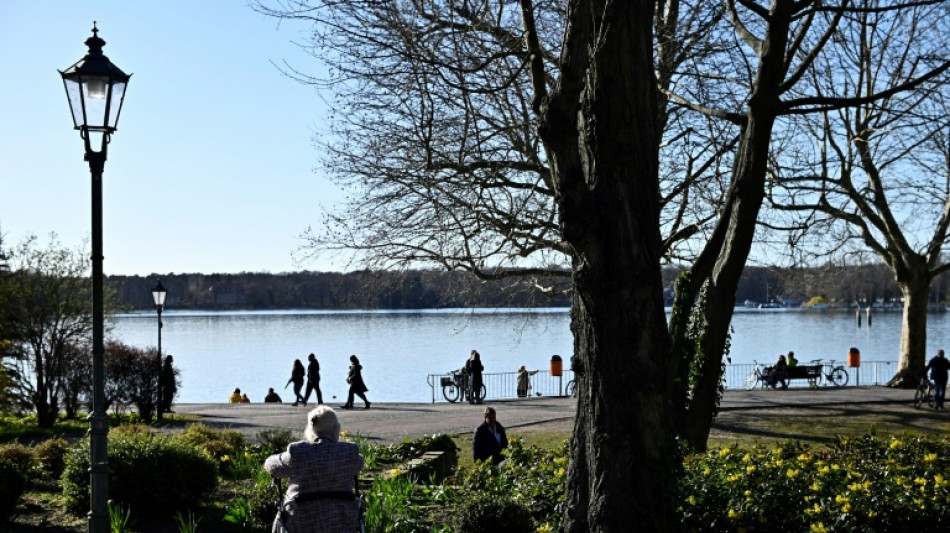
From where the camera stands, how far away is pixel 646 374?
7477 mm

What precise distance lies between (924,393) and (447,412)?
41.4ft

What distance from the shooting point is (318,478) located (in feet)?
21.7

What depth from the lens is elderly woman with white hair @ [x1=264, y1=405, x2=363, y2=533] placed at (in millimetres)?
6586

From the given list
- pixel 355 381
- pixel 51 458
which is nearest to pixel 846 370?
pixel 355 381

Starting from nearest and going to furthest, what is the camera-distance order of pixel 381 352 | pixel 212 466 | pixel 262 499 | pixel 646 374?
pixel 646 374
pixel 262 499
pixel 212 466
pixel 381 352

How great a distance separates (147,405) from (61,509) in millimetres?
15555

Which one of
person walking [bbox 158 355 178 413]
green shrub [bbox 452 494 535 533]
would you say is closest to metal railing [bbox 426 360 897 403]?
person walking [bbox 158 355 178 413]

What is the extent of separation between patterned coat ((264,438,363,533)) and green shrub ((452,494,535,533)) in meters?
2.36

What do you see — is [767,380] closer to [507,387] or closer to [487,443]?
[507,387]

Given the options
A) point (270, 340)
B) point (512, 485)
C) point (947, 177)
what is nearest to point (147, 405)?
point (512, 485)

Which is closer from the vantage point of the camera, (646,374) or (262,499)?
(646,374)

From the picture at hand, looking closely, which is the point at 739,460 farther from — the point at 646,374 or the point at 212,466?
the point at 212,466

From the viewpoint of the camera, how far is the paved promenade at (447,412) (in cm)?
2270

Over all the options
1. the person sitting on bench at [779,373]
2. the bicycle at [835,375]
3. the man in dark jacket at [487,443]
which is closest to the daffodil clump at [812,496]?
the man in dark jacket at [487,443]
